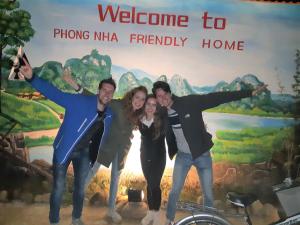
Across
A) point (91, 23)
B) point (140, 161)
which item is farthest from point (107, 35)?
point (140, 161)

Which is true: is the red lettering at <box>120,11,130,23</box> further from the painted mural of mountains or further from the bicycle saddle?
the bicycle saddle

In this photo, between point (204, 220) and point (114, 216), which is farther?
point (114, 216)

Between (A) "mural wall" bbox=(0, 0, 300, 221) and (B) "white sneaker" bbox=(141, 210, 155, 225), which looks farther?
(B) "white sneaker" bbox=(141, 210, 155, 225)

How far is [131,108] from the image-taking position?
3.01 meters

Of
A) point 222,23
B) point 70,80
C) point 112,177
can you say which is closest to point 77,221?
point 112,177

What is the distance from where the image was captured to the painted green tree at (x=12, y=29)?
2.96 m

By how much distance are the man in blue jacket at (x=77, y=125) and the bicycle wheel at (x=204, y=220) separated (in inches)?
30.8

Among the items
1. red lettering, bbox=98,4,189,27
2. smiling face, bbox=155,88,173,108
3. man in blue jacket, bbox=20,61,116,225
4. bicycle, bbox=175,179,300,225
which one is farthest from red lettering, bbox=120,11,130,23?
bicycle, bbox=175,179,300,225

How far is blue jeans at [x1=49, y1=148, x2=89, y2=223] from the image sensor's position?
3012 millimetres

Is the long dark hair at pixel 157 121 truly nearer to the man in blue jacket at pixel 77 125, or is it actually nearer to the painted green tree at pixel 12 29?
the man in blue jacket at pixel 77 125

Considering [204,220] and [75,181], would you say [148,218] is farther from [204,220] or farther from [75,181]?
[75,181]

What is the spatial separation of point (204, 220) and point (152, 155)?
0.59 meters

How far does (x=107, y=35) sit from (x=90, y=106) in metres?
0.52

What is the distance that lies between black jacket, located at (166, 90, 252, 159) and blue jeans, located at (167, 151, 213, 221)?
2.6 inches
